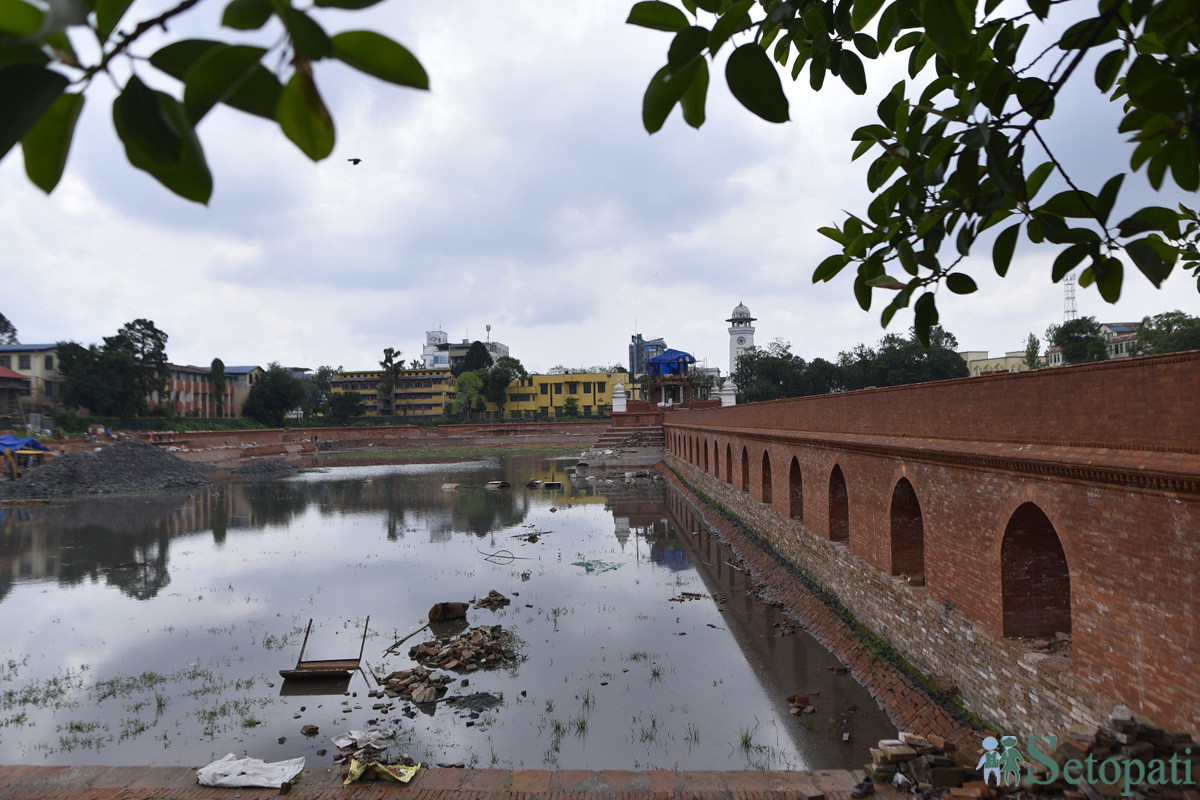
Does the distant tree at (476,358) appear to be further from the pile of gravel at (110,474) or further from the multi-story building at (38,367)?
the pile of gravel at (110,474)

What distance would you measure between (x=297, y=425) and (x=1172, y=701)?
63.2 m

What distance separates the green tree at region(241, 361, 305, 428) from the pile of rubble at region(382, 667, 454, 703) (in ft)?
183

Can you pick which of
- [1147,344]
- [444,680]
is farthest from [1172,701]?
[1147,344]

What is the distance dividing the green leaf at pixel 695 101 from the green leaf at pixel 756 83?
5cm

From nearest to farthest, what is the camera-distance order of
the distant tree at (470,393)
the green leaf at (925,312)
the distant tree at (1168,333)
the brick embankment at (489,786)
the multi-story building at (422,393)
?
the green leaf at (925,312) < the brick embankment at (489,786) < the distant tree at (1168,333) < the distant tree at (470,393) < the multi-story building at (422,393)

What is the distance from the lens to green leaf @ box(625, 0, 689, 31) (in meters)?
1.27

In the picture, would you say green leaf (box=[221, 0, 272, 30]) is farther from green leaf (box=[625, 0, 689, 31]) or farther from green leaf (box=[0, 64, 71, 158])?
green leaf (box=[625, 0, 689, 31])

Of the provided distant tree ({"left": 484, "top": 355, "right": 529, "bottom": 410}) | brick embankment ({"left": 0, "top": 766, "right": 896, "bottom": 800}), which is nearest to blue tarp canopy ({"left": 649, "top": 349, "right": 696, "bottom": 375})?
distant tree ({"left": 484, "top": 355, "right": 529, "bottom": 410})

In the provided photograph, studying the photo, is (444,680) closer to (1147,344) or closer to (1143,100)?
(1143,100)

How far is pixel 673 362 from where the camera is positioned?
164 ft

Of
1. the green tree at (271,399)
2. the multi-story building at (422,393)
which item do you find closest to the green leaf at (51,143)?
the green tree at (271,399)

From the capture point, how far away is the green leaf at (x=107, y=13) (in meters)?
0.78

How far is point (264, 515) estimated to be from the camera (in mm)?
23781

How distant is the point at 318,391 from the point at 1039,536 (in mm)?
78137
